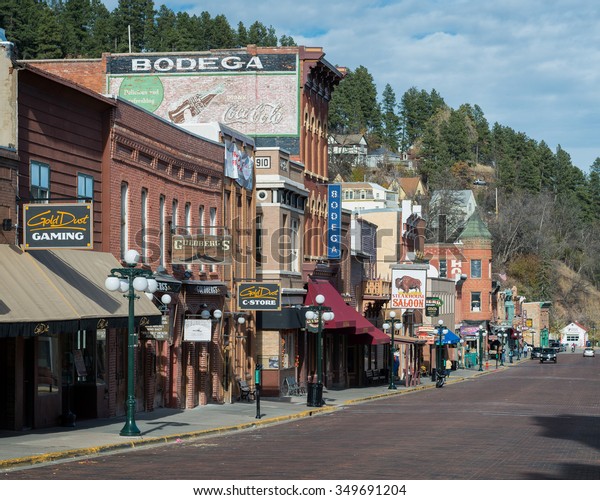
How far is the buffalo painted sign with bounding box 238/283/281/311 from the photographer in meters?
41.2

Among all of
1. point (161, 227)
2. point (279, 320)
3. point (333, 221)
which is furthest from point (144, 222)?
point (333, 221)

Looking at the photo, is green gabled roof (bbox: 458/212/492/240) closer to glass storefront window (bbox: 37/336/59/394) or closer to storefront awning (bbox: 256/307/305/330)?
storefront awning (bbox: 256/307/305/330)

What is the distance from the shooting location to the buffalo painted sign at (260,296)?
135 ft

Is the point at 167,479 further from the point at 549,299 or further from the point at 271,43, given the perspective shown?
the point at 549,299

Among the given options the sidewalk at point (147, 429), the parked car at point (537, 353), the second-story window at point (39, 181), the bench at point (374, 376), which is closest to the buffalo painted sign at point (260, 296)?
the sidewalk at point (147, 429)

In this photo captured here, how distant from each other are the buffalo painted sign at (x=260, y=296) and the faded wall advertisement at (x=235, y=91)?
508 inches

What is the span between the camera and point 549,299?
584 ft

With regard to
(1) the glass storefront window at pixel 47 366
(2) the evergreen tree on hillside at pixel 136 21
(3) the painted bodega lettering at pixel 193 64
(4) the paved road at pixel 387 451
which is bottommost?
(4) the paved road at pixel 387 451

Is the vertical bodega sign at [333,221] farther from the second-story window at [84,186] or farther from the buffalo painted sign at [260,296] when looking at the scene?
the second-story window at [84,186]

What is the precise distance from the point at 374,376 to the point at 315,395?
25.5 metres

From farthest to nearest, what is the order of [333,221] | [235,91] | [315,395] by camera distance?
[333,221]
[235,91]
[315,395]

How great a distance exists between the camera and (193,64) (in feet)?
173

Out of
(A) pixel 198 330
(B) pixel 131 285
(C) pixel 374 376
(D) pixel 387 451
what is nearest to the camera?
(D) pixel 387 451

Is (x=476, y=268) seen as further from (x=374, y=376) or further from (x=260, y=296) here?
(x=260, y=296)
